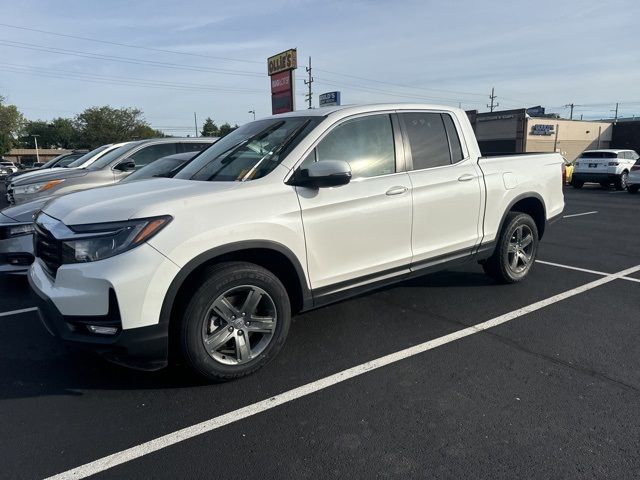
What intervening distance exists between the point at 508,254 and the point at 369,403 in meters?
2.99

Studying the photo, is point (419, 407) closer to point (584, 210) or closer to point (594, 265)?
point (594, 265)

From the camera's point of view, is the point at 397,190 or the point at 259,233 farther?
the point at 397,190

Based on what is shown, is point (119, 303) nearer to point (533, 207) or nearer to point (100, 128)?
point (533, 207)

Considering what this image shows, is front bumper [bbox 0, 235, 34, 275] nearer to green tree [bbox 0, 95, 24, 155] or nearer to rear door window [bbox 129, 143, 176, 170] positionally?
rear door window [bbox 129, 143, 176, 170]

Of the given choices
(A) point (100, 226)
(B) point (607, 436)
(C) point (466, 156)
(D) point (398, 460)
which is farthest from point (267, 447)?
(C) point (466, 156)

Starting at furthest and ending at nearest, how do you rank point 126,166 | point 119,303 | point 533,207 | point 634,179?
point 634,179, point 126,166, point 533,207, point 119,303

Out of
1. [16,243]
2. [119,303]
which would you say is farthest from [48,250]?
[16,243]

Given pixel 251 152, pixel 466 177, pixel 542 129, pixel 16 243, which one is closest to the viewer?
pixel 251 152

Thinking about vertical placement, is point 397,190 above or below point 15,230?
above

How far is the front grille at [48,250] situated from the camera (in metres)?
3.03

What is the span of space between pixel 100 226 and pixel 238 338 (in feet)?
3.76

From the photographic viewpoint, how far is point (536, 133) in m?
42.7

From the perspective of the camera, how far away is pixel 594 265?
6.39 m

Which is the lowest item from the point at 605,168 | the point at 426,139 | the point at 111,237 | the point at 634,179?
the point at 634,179
